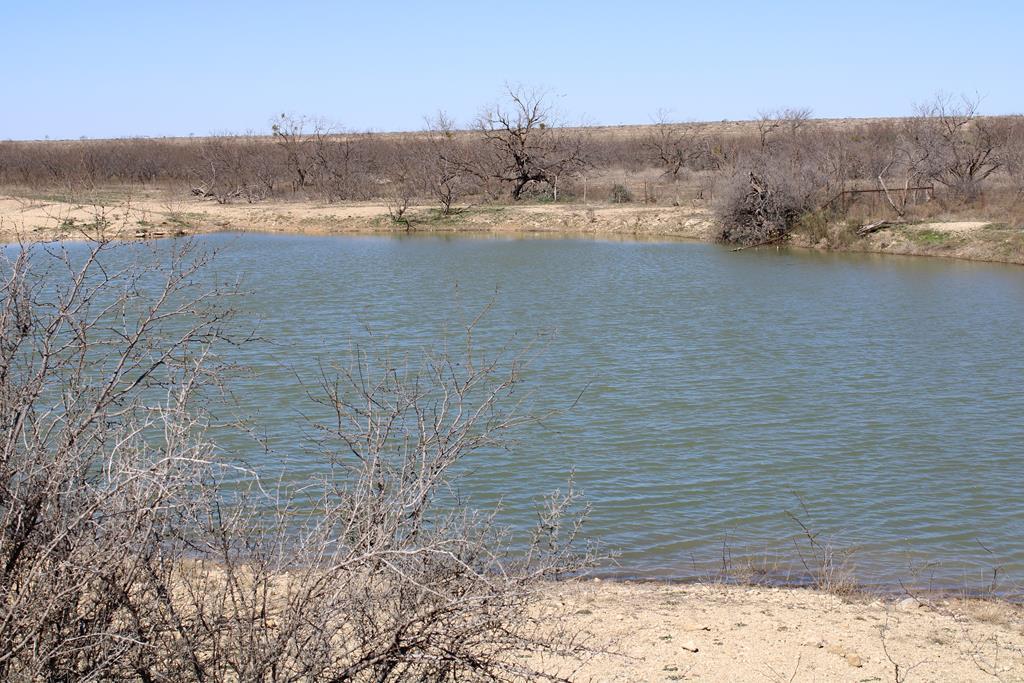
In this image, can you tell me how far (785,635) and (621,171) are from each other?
55522 mm

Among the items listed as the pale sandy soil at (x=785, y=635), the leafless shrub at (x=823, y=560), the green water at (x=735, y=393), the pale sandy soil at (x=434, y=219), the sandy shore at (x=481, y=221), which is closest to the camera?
the pale sandy soil at (x=785, y=635)

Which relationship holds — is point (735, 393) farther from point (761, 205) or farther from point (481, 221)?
point (481, 221)

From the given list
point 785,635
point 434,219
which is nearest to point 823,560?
point 785,635

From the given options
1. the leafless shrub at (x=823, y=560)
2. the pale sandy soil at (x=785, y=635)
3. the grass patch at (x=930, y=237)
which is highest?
the grass patch at (x=930, y=237)

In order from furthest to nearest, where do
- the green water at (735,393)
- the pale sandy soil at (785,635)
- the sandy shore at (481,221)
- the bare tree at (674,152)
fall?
1. the bare tree at (674,152)
2. the sandy shore at (481,221)
3. the green water at (735,393)
4. the pale sandy soil at (785,635)

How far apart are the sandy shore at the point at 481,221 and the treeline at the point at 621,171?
1333mm

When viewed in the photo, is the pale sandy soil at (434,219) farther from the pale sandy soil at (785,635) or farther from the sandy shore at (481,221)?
the pale sandy soil at (785,635)

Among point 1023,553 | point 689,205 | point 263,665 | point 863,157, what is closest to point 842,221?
point 689,205

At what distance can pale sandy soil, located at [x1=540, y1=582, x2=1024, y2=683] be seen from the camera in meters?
6.84

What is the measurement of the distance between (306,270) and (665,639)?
23.6 m

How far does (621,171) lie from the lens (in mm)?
61625

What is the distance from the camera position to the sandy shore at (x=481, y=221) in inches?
1373

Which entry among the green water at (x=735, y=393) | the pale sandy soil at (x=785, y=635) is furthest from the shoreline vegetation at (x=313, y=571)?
the green water at (x=735, y=393)

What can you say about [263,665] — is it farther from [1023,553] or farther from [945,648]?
[1023,553]
